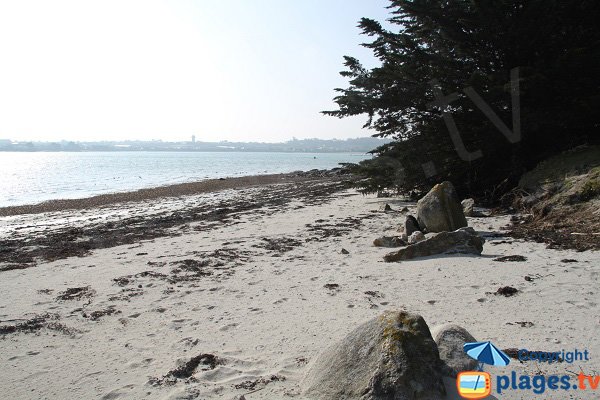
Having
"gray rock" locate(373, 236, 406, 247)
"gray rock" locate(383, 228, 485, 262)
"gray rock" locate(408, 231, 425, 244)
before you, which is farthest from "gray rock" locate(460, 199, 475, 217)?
"gray rock" locate(383, 228, 485, 262)

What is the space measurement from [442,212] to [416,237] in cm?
103

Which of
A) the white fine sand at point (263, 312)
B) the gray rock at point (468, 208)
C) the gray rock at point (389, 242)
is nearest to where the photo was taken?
the white fine sand at point (263, 312)

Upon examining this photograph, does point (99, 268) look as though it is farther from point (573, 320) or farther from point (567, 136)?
point (567, 136)

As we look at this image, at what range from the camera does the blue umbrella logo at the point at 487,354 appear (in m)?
2.79

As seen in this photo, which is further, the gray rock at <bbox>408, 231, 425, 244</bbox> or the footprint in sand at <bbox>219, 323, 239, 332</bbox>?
the gray rock at <bbox>408, 231, 425, 244</bbox>

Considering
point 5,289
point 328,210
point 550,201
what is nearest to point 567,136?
point 550,201

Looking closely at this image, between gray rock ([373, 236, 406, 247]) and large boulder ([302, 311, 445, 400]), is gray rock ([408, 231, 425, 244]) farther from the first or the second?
large boulder ([302, 311, 445, 400])

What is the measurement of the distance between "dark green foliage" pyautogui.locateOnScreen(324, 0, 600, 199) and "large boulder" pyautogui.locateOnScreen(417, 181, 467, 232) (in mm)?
4391

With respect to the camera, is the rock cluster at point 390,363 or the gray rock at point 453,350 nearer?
the rock cluster at point 390,363

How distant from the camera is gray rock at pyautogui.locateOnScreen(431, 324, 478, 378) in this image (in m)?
3.03

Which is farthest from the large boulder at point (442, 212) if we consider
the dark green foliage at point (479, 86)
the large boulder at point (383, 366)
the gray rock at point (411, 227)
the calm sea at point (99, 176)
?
the calm sea at point (99, 176)

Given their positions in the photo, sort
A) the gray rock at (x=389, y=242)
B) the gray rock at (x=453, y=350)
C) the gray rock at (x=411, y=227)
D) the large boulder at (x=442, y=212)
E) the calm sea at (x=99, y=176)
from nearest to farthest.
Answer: the gray rock at (x=453, y=350) → the gray rock at (x=389, y=242) → the large boulder at (x=442, y=212) → the gray rock at (x=411, y=227) → the calm sea at (x=99, y=176)

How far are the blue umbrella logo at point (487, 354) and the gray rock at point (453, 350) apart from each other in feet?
0.39

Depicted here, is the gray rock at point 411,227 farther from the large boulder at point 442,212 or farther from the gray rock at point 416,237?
the gray rock at point 416,237
